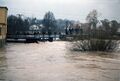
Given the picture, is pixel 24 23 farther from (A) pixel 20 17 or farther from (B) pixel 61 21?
(B) pixel 61 21

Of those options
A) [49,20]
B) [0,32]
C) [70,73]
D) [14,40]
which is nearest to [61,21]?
[49,20]

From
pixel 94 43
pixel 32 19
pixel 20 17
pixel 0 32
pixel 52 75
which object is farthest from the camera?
pixel 32 19

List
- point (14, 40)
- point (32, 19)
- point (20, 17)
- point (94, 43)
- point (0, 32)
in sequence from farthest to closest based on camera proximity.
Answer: point (32, 19) < point (20, 17) < point (14, 40) < point (0, 32) < point (94, 43)

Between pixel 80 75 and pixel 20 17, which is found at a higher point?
pixel 20 17

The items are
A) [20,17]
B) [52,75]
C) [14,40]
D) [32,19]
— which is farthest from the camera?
[32,19]

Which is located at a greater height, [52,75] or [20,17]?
[20,17]

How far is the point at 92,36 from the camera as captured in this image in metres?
26.7

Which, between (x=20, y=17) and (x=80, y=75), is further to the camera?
(x=20, y=17)

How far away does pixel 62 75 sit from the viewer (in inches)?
476

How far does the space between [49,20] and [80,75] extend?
6008cm

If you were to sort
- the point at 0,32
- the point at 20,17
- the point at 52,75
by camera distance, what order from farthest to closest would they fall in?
1. the point at 20,17
2. the point at 0,32
3. the point at 52,75

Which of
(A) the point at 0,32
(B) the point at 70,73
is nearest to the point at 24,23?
(A) the point at 0,32

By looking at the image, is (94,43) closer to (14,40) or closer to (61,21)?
(14,40)

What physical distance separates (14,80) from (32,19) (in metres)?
60.0
